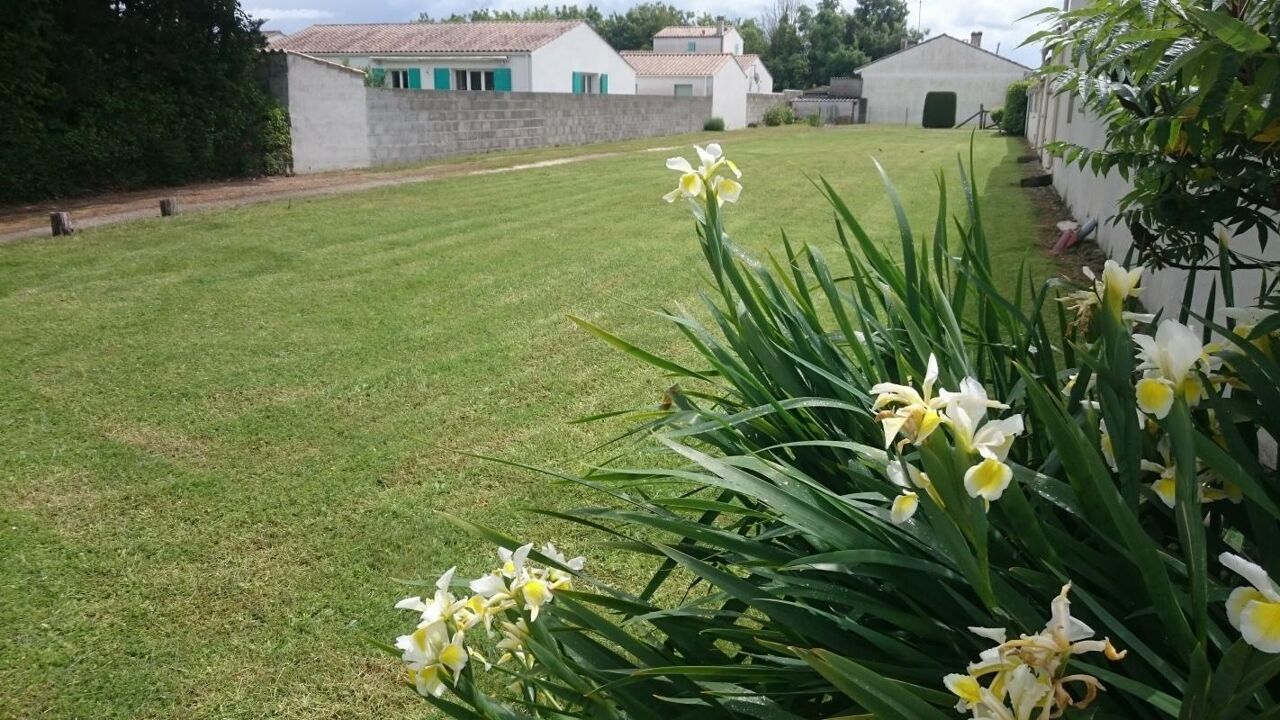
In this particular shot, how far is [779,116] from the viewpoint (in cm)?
3681

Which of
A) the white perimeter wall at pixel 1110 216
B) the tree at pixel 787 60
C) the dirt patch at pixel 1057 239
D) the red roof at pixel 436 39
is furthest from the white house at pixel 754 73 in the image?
the dirt patch at pixel 1057 239

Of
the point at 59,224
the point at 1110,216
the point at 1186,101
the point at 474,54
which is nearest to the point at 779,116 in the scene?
the point at 474,54

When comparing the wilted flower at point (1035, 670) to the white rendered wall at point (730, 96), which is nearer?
the wilted flower at point (1035, 670)

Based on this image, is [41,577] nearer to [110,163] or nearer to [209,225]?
[209,225]

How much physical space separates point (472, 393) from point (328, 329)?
1.61 metres

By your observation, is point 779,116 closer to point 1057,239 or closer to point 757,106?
point 757,106

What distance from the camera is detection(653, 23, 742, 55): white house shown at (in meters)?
54.0

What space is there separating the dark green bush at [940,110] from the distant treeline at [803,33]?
21187 mm

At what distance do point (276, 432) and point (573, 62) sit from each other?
31124mm

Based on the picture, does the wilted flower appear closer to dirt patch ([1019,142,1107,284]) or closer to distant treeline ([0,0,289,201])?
dirt patch ([1019,142,1107,284])

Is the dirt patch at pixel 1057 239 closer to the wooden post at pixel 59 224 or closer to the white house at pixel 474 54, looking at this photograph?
the wooden post at pixel 59 224

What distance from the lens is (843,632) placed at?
1.32 metres

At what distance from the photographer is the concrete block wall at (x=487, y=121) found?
16219mm

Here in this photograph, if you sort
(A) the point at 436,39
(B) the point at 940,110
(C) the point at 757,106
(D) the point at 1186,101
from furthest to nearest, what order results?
(B) the point at 940,110, (C) the point at 757,106, (A) the point at 436,39, (D) the point at 1186,101
